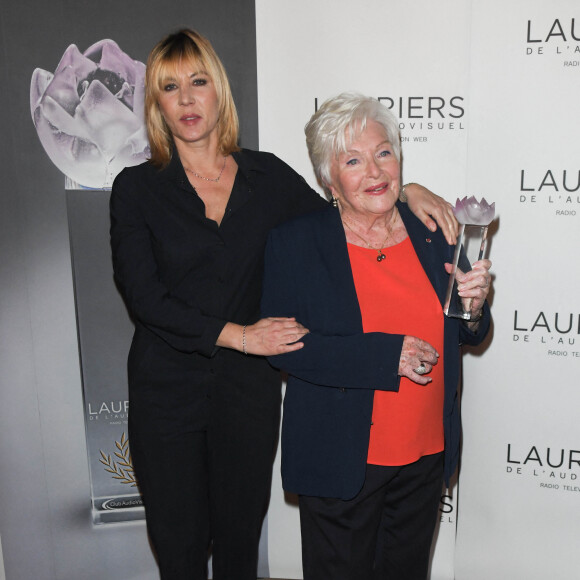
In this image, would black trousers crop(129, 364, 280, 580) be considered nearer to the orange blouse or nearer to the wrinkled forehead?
the orange blouse

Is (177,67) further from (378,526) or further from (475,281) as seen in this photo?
(378,526)

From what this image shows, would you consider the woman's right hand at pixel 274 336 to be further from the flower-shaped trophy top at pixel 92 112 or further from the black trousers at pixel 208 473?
the flower-shaped trophy top at pixel 92 112

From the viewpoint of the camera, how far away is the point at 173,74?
1894mm

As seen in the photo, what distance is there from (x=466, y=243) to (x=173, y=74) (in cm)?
100

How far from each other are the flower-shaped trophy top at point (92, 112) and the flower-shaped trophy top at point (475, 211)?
4.66 ft

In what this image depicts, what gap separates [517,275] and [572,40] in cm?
90

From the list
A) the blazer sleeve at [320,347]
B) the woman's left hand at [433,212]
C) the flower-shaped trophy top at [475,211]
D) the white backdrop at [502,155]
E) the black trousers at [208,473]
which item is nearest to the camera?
the flower-shaped trophy top at [475,211]

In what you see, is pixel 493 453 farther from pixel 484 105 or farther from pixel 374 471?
pixel 484 105

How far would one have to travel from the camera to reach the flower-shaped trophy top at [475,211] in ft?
5.12

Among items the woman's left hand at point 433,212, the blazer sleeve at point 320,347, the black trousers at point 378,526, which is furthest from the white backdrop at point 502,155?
the blazer sleeve at point 320,347

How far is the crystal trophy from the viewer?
5.14 feet

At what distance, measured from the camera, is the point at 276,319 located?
1777 millimetres

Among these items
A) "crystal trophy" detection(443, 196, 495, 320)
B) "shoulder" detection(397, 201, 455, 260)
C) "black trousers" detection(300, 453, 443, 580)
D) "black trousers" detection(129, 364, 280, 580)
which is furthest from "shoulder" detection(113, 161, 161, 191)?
"black trousers" detection(300, 453, 443, 580)

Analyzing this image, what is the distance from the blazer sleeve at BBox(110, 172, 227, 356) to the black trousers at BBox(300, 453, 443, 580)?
0.59 metres
